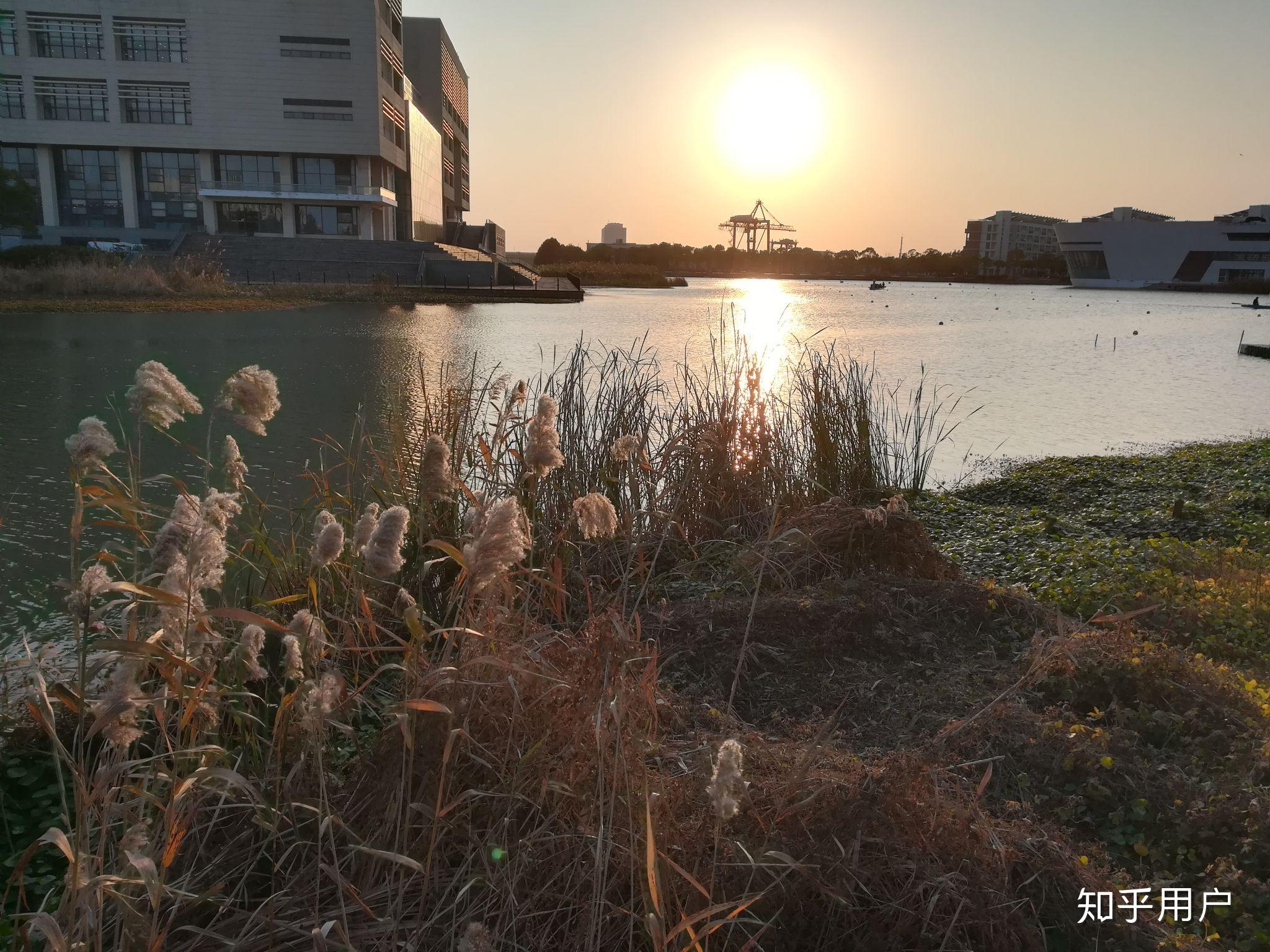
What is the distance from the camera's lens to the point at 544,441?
2062mm

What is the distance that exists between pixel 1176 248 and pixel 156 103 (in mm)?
83167

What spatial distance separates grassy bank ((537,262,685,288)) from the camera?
6925 cm

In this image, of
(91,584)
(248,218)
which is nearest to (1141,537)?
(91,584)

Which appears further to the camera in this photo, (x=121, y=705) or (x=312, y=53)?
(x=312, y=53)

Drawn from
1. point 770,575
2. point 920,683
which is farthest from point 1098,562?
point 920,683

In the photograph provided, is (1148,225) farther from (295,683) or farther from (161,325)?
(295,683)

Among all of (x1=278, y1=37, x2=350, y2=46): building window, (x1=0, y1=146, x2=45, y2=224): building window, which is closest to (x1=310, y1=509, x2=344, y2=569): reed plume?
(x1=278, y1=37, x2=350, y2=46): building window

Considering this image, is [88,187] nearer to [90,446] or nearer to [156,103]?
[156,103]

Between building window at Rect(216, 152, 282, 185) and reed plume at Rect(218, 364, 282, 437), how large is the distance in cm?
5480

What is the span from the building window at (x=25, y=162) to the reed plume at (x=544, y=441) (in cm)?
5897

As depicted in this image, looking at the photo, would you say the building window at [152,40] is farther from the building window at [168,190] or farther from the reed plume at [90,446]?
the reed plume at [90,446]

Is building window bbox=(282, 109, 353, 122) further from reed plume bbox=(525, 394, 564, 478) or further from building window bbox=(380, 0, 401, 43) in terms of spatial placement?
reed plume bbox=(525, 394, 564, 478)

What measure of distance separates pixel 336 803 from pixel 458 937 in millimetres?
465

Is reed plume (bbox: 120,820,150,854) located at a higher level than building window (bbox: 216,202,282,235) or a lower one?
lower
